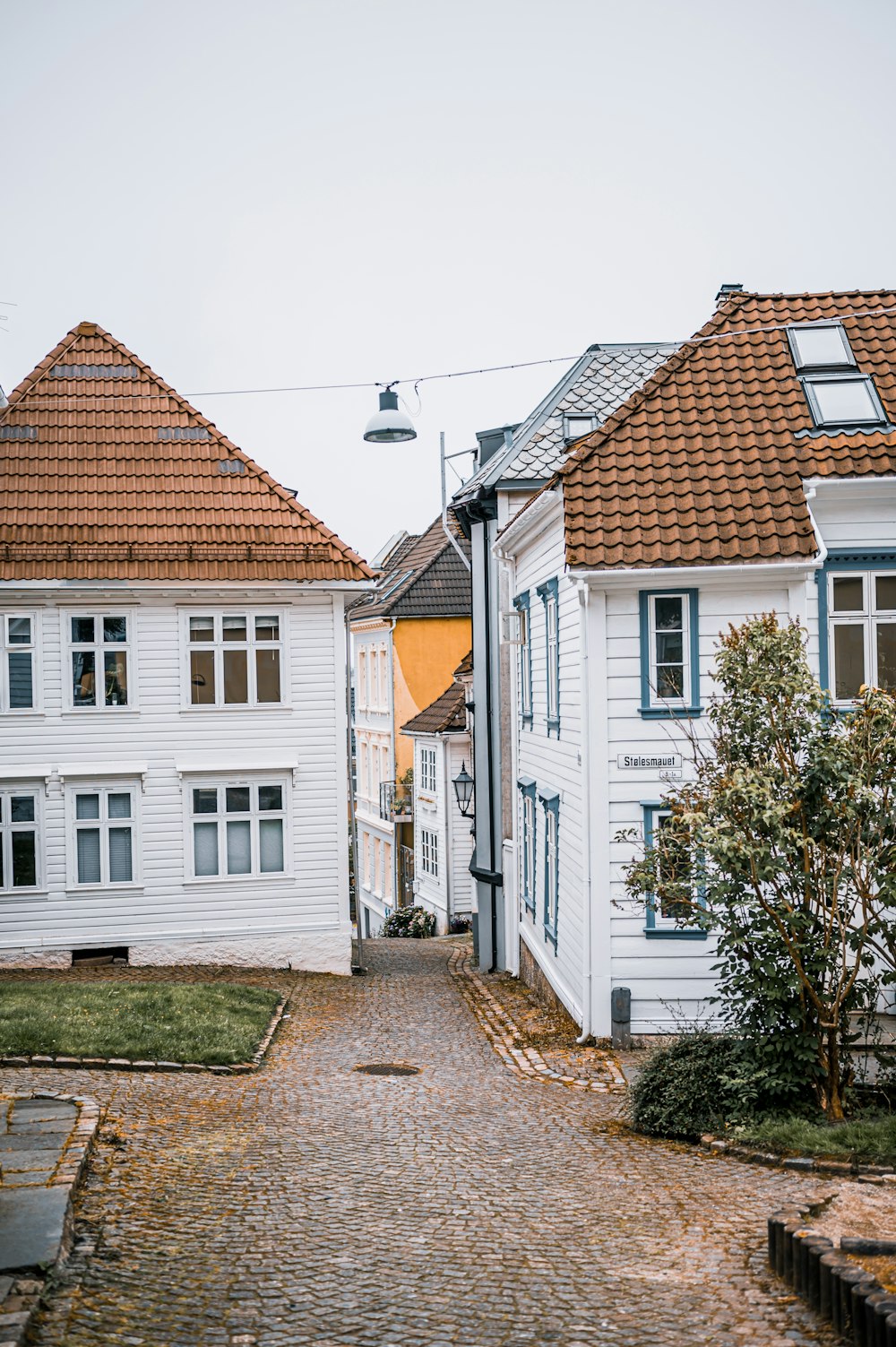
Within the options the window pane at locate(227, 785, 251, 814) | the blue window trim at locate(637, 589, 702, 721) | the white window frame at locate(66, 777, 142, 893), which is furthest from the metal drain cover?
the white window frame at locate(66, 777, 142, 893)

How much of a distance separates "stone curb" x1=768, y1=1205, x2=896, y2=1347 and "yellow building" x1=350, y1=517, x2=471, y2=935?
89.7ft

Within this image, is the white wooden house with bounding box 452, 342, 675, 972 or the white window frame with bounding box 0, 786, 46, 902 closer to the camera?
the white window frame with bounding box 0, 786, 46, 902

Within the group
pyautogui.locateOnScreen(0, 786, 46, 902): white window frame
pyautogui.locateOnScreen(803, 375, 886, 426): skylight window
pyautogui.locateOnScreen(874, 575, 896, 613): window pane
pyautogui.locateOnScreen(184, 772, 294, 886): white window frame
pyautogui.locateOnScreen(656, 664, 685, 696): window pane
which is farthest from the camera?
pyautogui.locateOnScreen(184, 772, 294, 886): white window frame

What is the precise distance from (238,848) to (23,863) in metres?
3.28

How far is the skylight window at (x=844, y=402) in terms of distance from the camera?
15359mm

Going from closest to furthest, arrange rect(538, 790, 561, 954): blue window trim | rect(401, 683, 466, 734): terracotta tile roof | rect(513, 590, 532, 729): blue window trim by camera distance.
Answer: rect(538, 790, 561, 954): blue window trim, rect(513, 590, 532, 729): blue window trim, rect(401, 683, 466, 734): terracotta tile roof

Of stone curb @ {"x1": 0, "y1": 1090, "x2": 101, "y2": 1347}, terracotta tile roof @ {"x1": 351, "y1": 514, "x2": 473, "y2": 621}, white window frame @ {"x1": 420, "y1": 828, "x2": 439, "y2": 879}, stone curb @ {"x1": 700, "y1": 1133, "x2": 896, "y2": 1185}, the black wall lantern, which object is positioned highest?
terracotta tile roof @ {"x1": 351, "y1": 514, "x2": 473, "y2": 621}

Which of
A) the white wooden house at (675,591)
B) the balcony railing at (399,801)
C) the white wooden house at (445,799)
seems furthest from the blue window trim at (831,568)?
the balcony railing at (399,801)

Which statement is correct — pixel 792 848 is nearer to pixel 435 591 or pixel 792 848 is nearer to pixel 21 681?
pixel 21 681

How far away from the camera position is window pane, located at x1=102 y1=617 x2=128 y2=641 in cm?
2073

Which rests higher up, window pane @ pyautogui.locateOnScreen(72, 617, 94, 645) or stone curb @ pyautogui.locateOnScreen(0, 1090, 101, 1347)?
window pane @ pyautogui.locateOnScreen(72, 617, 94, 645)

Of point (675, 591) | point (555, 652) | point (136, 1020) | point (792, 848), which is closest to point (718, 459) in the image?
point (675, 591)

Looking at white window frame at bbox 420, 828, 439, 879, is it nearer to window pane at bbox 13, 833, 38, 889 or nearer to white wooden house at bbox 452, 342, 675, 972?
white wooden house at bbox 452, 342, 675, 972

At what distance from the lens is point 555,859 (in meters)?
17.2
